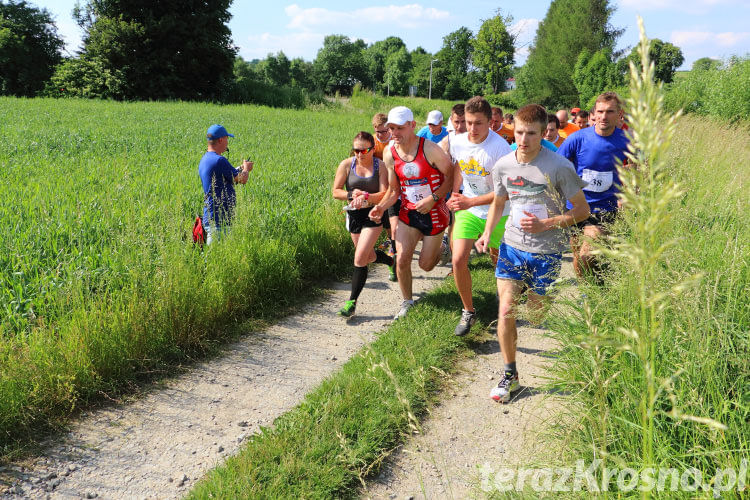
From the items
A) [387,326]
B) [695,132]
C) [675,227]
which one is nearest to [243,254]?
[387,326]

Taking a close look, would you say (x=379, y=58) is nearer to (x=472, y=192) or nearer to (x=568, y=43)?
(x=568, y=43)

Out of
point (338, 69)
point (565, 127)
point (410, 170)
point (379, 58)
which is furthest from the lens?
point (379, 58)

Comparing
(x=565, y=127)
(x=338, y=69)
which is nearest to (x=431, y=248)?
(x=565, y=127)

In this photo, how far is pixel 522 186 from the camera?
13.9 feet

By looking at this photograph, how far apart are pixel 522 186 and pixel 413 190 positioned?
1.67 meters

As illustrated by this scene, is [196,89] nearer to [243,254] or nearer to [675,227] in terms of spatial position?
[243,254]

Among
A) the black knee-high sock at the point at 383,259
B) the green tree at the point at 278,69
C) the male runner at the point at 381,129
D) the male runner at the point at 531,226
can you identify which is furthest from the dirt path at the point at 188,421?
the green tree at the point at 278,69

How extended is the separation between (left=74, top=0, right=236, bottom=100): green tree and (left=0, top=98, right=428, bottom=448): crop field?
33.6 metres

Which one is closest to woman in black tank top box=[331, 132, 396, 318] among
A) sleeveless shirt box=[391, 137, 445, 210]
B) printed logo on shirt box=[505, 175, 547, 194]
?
sleeveless shirt box=[391, 137, 445, 210]

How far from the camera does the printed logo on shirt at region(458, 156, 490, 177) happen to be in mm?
5406

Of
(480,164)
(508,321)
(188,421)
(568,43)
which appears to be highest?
(568,43)

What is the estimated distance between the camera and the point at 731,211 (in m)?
4.93

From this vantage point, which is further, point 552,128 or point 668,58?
point 668,58

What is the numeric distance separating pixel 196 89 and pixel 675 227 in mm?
46047
